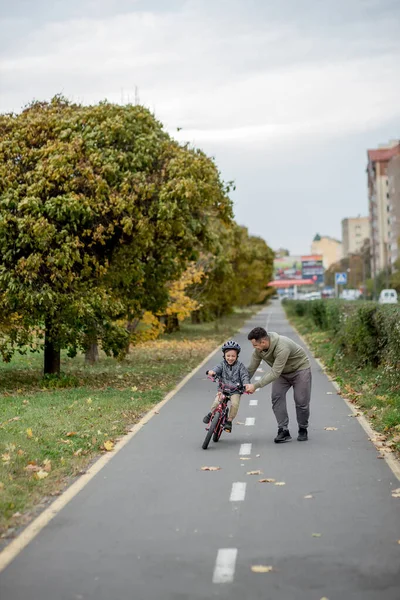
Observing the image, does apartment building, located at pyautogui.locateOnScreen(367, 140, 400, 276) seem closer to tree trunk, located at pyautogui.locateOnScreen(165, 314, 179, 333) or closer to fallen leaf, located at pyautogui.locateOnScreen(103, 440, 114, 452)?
tree trunk, located at pyautogui.locateOnScreen(165, 314, 179, 333)

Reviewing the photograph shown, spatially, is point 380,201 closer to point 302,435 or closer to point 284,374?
point 284,374

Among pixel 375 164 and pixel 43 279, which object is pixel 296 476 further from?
pixel 375 164

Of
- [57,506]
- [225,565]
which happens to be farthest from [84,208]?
[225,565]

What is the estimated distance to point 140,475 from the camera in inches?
379

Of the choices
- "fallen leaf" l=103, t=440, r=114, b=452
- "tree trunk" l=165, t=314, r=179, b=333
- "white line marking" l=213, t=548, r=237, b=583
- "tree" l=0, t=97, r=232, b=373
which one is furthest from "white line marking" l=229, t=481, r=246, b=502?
"tree trunk" l=165, t=314, r=179, b=333

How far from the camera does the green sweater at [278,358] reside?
38.4 ft

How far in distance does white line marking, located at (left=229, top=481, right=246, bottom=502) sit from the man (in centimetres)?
273

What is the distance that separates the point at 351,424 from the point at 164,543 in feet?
23.7

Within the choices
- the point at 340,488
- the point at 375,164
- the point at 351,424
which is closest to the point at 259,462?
the point at 340,488

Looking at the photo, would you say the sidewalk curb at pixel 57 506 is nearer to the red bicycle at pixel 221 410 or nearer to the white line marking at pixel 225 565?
the red bicycle at pixel 221 410

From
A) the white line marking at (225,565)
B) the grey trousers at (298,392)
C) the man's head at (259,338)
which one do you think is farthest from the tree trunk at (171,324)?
the white line marking at (225,565)

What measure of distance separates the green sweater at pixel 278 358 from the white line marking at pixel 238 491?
247 centimetres

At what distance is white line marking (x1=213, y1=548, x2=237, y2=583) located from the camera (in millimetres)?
5910

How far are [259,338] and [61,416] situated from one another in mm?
3971
